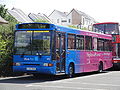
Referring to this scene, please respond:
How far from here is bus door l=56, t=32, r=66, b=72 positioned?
54.9ft

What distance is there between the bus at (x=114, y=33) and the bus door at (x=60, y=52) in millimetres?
10608

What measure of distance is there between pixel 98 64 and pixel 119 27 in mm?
7739

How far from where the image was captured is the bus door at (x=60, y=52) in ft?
54.9

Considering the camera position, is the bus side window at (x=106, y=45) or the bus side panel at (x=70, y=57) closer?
the bus side panel at (x=70, y=57)

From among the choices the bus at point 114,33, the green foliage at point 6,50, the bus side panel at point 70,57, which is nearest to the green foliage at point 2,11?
the bus at point 114,33

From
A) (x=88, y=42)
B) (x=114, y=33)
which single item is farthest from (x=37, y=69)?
(x=114, y=33)

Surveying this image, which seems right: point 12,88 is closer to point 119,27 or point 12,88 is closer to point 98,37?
point 98,37

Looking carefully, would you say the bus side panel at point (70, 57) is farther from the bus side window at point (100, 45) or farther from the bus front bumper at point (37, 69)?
the bus side window at point (100, 45)

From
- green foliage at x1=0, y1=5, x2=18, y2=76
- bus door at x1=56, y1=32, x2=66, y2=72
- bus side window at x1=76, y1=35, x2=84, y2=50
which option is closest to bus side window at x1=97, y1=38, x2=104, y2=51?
bus side window at x1=76, y1=35, x2=84, y2=50

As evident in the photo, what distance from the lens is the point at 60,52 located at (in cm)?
1708

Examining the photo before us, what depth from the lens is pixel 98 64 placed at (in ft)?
74.7

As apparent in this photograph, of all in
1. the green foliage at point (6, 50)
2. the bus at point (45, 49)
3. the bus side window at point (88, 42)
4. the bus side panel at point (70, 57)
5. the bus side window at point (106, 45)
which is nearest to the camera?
the bus at point (45, 49)

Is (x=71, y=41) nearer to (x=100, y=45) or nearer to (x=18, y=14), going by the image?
(x=100, y=45)

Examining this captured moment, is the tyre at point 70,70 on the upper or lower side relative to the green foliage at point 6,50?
lower
